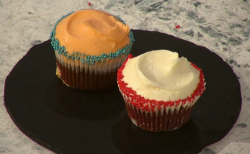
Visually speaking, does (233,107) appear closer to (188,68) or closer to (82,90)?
(188,68)

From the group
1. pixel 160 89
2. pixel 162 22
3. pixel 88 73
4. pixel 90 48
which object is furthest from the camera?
pixel 162 22

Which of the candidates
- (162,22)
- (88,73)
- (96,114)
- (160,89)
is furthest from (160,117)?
(162,22)

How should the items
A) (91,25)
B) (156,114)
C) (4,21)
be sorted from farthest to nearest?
(4,21)
(91,25)
(156,114)

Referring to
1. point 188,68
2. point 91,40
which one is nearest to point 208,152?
point 188,68

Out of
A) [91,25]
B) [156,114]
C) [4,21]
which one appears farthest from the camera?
[4,21]

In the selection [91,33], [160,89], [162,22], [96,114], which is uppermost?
[91,33]

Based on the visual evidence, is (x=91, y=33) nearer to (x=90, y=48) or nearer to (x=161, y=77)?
(x=90, y=48)

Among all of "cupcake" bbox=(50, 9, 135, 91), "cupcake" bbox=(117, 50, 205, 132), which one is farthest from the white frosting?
"cupcake" bbox=(50, 9, 135, 91)

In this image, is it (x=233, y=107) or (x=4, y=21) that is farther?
(x=4, y=21)
